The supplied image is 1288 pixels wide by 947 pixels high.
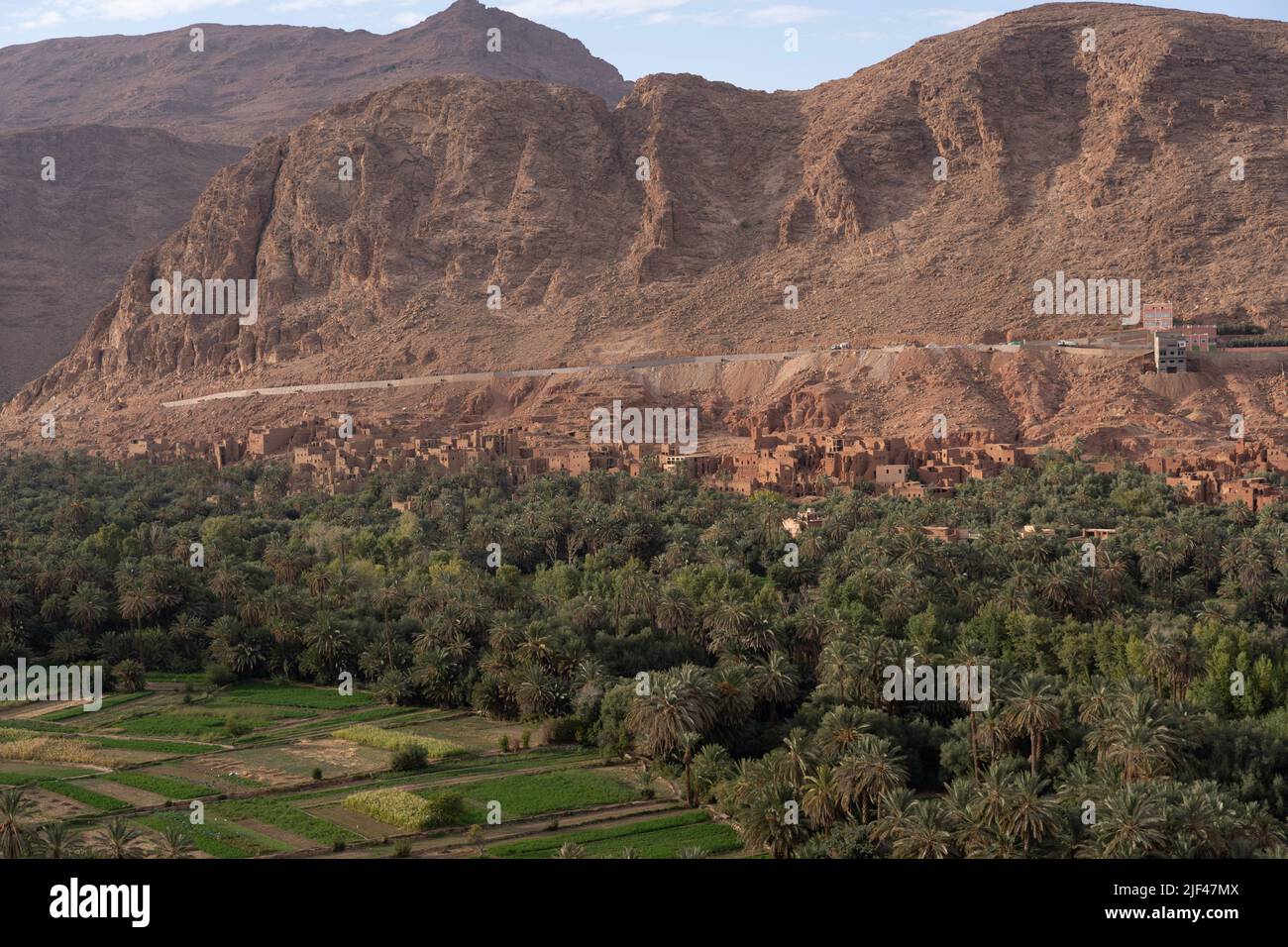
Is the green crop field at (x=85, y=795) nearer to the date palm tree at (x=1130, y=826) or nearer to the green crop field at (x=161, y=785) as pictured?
the green crop field at (x=161, y=785)

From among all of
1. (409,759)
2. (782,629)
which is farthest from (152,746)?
(782,629)

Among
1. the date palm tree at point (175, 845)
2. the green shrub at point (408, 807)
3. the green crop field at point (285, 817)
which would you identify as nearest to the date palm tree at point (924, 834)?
the green shrub at point (408, 807)

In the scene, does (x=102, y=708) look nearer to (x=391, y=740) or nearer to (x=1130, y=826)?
(x=391, y=740)

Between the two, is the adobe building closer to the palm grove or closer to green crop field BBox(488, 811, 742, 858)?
the palm grove

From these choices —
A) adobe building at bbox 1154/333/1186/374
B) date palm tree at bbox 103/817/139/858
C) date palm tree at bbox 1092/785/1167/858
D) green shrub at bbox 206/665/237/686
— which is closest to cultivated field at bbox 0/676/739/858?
date palm tree at bbox 103/817/139/858

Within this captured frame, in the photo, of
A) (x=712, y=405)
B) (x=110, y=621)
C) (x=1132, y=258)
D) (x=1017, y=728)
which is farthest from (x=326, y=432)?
(x=1017, y=728)
